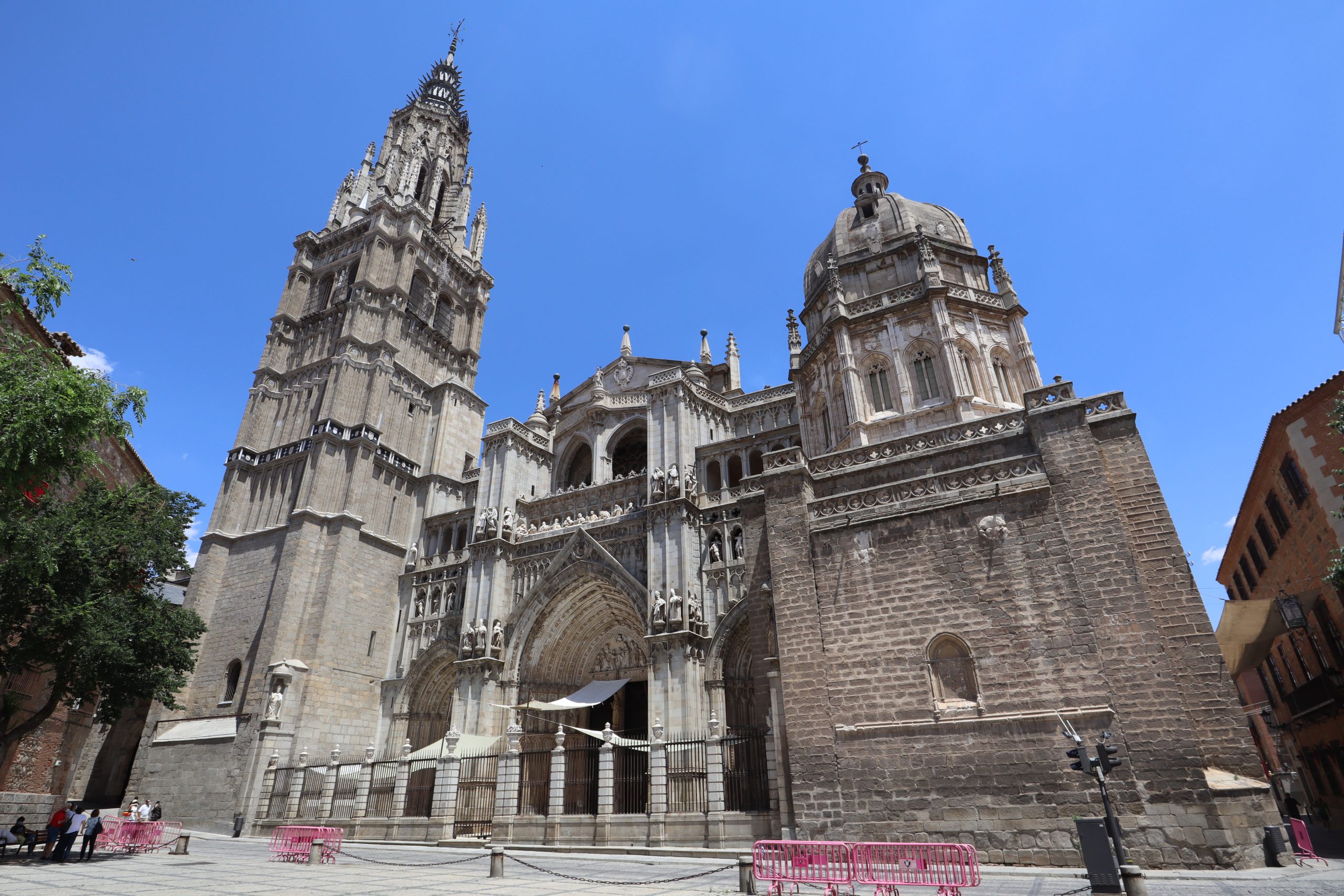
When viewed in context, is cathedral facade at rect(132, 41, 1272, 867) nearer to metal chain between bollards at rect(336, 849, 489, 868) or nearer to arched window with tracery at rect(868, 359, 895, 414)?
arched window with tracery at rect(868, 359, 895, 414)

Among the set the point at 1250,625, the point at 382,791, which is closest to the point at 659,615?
the point at 382,791

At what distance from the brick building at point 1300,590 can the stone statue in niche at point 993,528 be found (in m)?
8.20

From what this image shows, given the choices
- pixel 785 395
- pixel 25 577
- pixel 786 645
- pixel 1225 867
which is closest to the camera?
Result: pixel 1225 867

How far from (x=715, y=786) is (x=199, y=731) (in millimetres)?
19843

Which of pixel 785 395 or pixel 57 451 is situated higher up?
pixel 785 395

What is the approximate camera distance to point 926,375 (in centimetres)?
2086

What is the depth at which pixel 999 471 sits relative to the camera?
13.2m

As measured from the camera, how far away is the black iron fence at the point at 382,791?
20703 mm

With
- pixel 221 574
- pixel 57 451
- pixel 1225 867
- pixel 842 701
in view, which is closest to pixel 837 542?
pixel 842 701

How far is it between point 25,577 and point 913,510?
17693mm

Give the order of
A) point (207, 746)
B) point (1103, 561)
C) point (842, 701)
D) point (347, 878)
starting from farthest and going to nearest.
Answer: point (207, 746)
point (842, 701)
point (1103, 561)
point (347, 878)

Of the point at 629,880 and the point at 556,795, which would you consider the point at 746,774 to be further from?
the point at 629,880

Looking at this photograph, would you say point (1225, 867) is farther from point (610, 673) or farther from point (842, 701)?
point (610, 673)

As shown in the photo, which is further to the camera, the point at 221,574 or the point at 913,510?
the point at 221,574
